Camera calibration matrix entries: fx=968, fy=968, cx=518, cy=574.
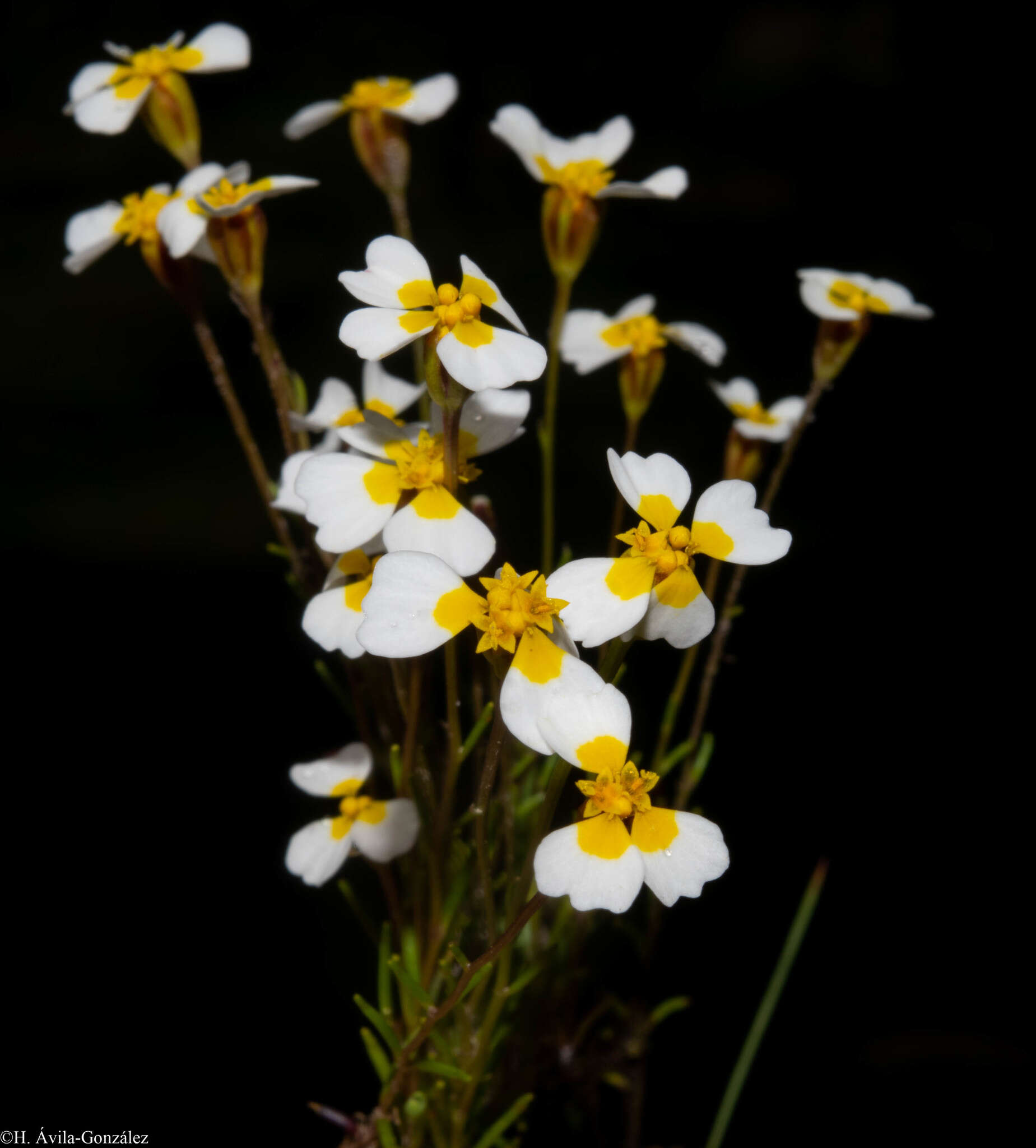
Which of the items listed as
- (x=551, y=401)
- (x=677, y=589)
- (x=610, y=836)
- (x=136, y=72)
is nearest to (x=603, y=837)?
(x=610, y=836)

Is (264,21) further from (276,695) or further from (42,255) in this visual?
(276,695)

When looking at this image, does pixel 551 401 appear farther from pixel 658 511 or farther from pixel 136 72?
pixel 136 72

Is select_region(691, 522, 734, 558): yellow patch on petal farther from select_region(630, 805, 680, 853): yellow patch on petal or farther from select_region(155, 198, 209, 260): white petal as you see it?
select_region(155, 198, 209, 260): white petal

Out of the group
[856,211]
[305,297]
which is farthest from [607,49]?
[305,297]

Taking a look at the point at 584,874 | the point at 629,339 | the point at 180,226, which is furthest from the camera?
the point at 629,339

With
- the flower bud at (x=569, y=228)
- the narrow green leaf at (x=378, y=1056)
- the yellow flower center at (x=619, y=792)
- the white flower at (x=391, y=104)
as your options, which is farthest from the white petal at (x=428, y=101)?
the narrow green leaf at (x=378, y=1056)
